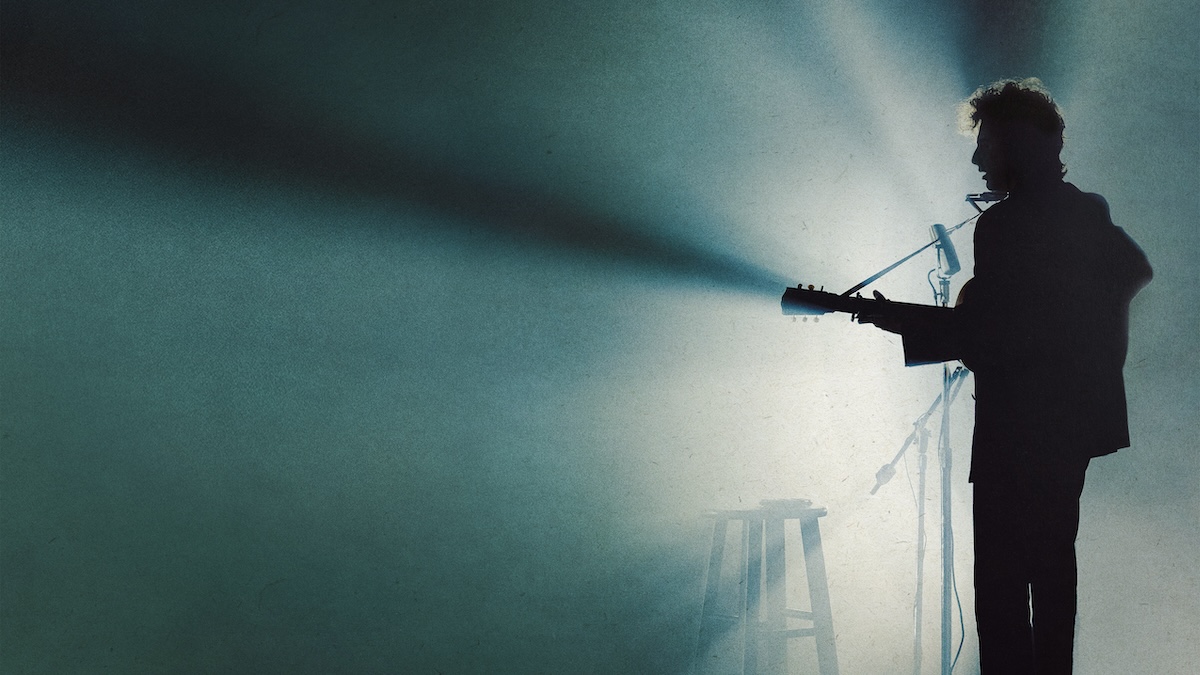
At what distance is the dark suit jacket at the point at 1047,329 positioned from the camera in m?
1.33

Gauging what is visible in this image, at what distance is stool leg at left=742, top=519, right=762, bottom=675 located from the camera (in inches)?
72.4

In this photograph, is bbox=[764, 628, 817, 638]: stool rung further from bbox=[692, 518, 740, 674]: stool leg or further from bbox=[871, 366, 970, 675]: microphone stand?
bbox=[871, 366, 970, 675]: microphone stand

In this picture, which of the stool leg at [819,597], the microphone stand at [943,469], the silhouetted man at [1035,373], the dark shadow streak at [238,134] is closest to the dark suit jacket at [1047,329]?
the silhouetted man at [1035,373]

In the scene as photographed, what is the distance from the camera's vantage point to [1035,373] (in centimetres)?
136

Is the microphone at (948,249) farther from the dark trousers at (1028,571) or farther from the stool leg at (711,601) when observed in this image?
the stool leg at (711,601)

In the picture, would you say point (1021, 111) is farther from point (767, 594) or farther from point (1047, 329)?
point (767, 594)

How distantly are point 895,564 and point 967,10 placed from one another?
55.7 inches

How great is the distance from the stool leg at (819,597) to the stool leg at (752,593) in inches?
4.5

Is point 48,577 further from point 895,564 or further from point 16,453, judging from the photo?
point 895,564

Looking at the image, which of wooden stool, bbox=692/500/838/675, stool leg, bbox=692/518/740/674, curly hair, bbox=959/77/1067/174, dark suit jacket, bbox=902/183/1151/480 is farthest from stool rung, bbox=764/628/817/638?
curly hair, bbox=959/77/1067/174

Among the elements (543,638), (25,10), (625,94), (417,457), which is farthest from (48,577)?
(625,94)

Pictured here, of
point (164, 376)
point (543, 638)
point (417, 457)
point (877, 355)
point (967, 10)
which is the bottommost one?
point (543, 638)

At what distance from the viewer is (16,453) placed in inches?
78.0

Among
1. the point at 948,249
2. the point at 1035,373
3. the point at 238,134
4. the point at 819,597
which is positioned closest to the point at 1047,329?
the point at 1035,373
